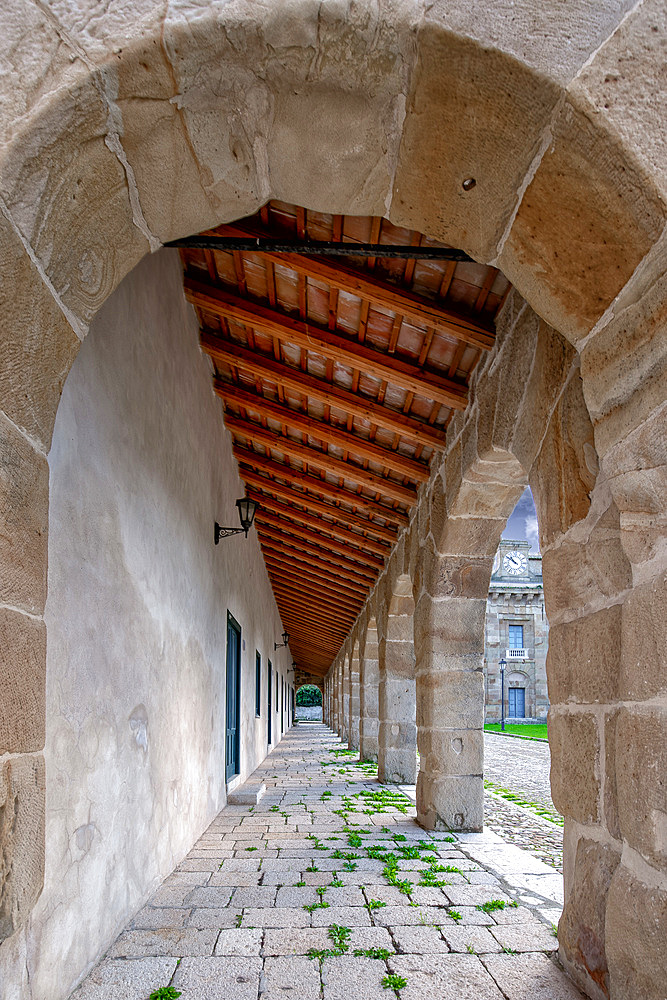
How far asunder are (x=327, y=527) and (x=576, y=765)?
18.4ft

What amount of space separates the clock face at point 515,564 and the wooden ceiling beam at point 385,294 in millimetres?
27460

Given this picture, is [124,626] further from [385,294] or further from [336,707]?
[336,707]

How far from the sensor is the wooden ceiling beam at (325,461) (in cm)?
562

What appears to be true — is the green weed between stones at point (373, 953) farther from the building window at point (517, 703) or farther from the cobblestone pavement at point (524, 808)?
the building window at point (517, 703)

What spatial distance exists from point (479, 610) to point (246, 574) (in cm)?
394

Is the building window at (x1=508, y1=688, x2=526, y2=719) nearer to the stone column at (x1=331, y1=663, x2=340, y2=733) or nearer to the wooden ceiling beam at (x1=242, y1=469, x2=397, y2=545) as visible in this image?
the stone column at (x1=331, y1=663, x2=340, y2=733)

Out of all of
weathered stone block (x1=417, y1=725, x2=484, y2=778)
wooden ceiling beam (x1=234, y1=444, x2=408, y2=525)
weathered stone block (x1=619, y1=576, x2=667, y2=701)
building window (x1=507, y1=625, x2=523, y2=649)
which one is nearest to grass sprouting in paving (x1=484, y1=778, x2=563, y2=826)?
weathered stone block (x1=417, y1=725, x2=484, y2=778)

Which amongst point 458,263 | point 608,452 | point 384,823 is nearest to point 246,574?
point 384,823

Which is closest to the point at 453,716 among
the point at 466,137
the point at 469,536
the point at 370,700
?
the point at 469,536

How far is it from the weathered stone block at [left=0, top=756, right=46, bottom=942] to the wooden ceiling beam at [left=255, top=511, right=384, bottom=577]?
659 centimetres

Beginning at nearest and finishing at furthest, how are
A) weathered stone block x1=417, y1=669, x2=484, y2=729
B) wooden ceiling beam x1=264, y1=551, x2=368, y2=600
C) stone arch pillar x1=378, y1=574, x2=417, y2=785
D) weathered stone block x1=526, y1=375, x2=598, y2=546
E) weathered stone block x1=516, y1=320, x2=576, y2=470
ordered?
1. weathered stone block x1=526, y1=375, x2=598, y2=546
2. weathered stone block x1=516, y1=320, x2=576, y2=470
3. weathered stone block x1=417, y1=669, x2=484, y2=729
4. stone arch pillar x1=378, y1=574, x2=417, y2=785
5. wooden ceiling beam x1=264, y1=551, x2=368, y2=600

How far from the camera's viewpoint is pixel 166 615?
349 centimetres

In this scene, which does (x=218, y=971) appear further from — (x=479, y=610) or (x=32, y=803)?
(x=479, y=610)

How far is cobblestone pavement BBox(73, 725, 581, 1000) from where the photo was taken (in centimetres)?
216
